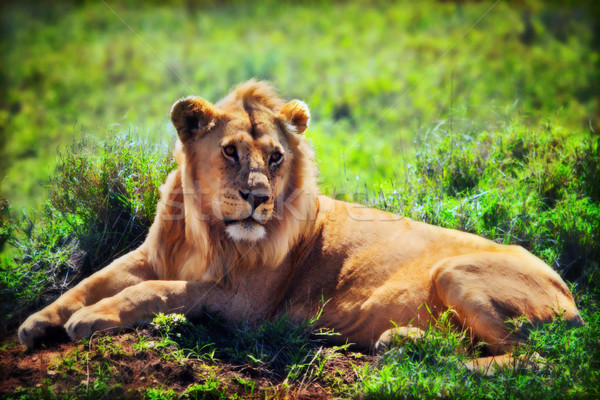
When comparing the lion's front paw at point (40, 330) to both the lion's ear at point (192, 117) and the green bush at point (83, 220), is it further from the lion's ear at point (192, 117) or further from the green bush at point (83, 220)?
the lion's ear at point (192, 117)

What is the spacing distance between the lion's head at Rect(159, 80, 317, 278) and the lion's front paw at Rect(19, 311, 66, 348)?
3.72 feet

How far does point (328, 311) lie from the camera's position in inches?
196

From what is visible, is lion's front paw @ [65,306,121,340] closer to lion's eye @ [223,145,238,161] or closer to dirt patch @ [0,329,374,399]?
dirt patch @ [0,329,374,399]

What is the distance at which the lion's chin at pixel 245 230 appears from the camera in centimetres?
460

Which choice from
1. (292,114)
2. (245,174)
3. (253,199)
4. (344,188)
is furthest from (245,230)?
(344,188)

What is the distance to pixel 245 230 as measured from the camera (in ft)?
15.1

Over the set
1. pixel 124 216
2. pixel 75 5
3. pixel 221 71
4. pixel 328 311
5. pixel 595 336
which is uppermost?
pixel 75 5

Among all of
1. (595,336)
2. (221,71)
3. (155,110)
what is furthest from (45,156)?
(595,336)

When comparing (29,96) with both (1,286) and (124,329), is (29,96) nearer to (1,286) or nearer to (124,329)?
(1,286)

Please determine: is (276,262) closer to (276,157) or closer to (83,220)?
(276,157)

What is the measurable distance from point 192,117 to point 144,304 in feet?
4.62

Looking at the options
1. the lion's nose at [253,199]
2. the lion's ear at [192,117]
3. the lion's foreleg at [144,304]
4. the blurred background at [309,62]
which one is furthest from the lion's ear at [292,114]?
the blurred background at [309,62]

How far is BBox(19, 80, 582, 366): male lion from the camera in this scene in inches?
180

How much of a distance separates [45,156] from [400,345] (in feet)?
32.6
